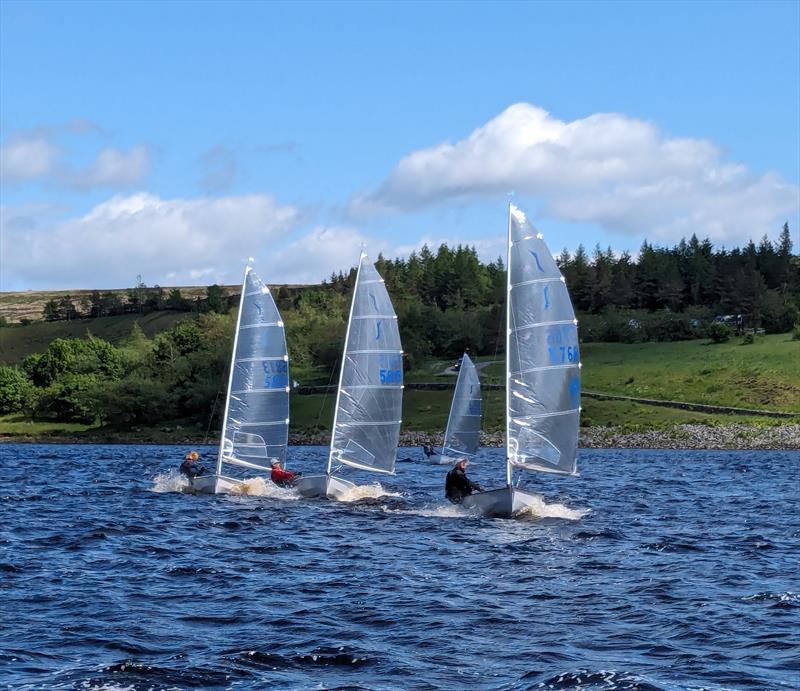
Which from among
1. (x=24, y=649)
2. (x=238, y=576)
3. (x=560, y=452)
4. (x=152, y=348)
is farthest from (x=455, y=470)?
(x=152, y=348)

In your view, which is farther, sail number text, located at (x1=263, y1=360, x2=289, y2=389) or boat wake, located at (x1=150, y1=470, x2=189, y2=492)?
boat wake, located at (x1=150, y1=470, x2=189, y2=492)

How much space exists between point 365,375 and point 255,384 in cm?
517

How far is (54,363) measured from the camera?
162750mm

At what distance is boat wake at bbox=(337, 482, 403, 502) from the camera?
1818 inches

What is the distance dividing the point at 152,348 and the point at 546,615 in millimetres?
136294

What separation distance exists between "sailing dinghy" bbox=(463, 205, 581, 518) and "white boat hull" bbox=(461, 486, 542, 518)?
3 centimetres

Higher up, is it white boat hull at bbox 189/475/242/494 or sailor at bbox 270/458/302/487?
sailor at bbox 270/458/302/487

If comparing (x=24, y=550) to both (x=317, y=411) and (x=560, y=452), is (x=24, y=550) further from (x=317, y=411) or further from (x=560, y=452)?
(x=317, y=411)

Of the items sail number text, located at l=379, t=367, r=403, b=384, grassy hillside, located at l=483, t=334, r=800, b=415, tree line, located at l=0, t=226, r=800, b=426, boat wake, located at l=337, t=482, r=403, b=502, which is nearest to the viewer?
sail number text, located at l=379, t=367, r=403, b=384

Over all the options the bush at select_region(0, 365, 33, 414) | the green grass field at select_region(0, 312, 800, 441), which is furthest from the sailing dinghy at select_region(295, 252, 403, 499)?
the bush at select_region(0, 365, 33, 414)

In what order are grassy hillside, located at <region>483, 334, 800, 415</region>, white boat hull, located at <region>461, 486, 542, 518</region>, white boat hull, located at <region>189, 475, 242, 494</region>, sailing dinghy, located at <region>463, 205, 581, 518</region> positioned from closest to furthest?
white boat hull, located at <region>461, 486, 542, 518</region>
sailing dinghy, located at <region>463, 205, 581, 518</region>
white boat hull, located at <region>189, 475, 242, 494</region>
grassy hillside, located at <region>483, 334, 800, 415</region>

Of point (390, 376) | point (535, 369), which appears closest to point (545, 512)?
point (535, 369)

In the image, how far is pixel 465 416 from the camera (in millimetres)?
73562

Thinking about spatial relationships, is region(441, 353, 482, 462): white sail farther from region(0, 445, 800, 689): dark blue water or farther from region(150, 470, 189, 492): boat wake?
region(0, 445, 800, 689): dark blue water
